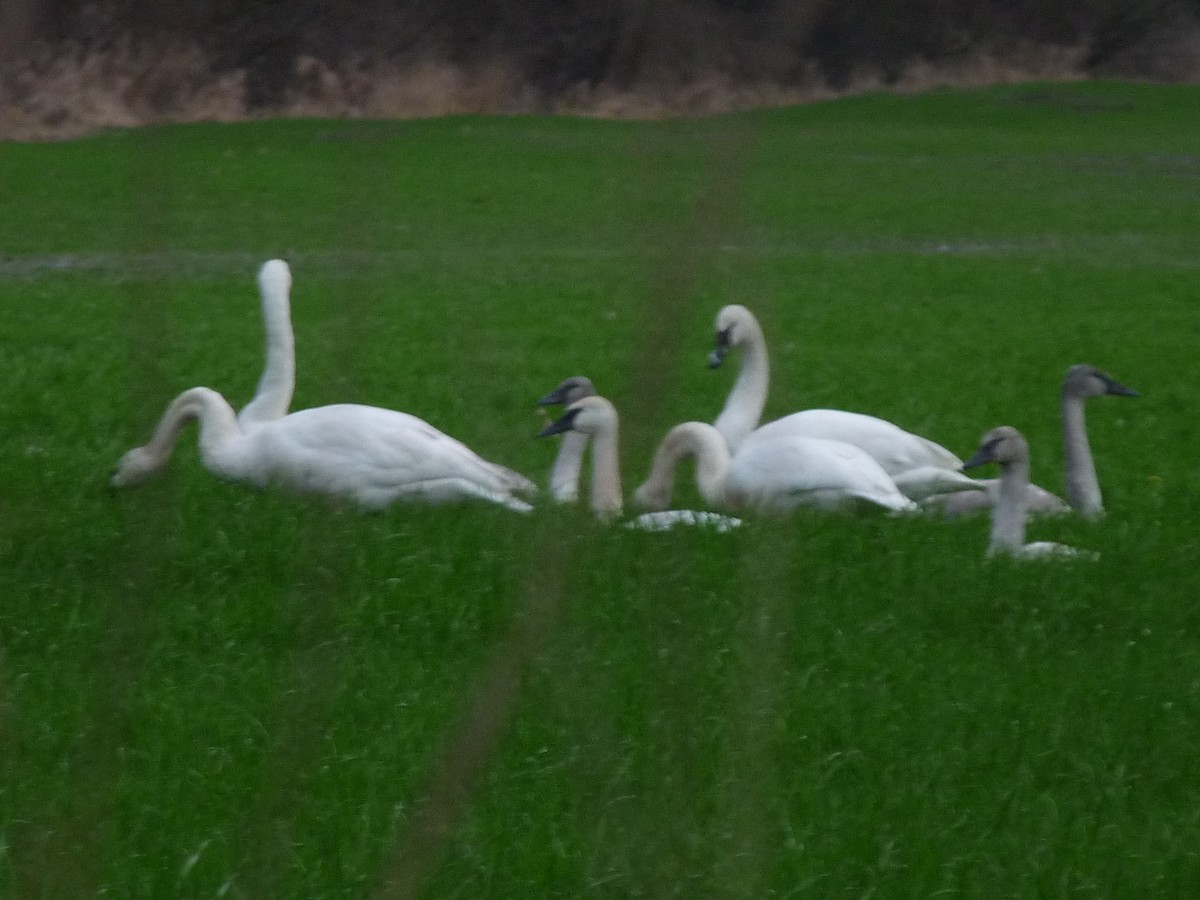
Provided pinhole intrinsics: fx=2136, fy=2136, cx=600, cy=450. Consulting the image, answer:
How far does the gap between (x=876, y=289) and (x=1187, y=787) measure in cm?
1295

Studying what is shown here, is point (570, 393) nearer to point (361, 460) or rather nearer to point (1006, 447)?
point (361, 460)

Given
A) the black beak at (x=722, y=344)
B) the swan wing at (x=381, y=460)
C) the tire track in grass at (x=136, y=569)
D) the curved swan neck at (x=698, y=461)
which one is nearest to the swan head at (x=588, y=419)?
the curved swan neck at (x=698, y=461)

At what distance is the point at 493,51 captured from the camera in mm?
1098

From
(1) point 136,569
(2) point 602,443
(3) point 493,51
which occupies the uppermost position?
(3) point 493,51

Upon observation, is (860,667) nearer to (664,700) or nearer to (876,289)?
(664,700)

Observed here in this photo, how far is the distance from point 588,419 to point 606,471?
0.28 meters

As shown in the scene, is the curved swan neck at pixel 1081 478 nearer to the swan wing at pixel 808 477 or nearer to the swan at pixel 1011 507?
the swan at pixel 1011 507

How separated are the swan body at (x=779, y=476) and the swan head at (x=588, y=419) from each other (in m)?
0.20

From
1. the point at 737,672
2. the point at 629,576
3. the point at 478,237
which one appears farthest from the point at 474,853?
the point at 478,237

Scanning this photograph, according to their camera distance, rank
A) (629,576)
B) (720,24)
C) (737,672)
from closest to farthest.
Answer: (720,24), (737,672), (629,576)

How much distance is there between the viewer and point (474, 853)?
3521 millimetres

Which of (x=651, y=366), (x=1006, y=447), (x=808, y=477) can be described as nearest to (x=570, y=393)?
(x=808, y=477)

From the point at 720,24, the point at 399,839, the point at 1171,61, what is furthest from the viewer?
the point at 399,839

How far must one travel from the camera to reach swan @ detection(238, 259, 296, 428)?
7.09 m
